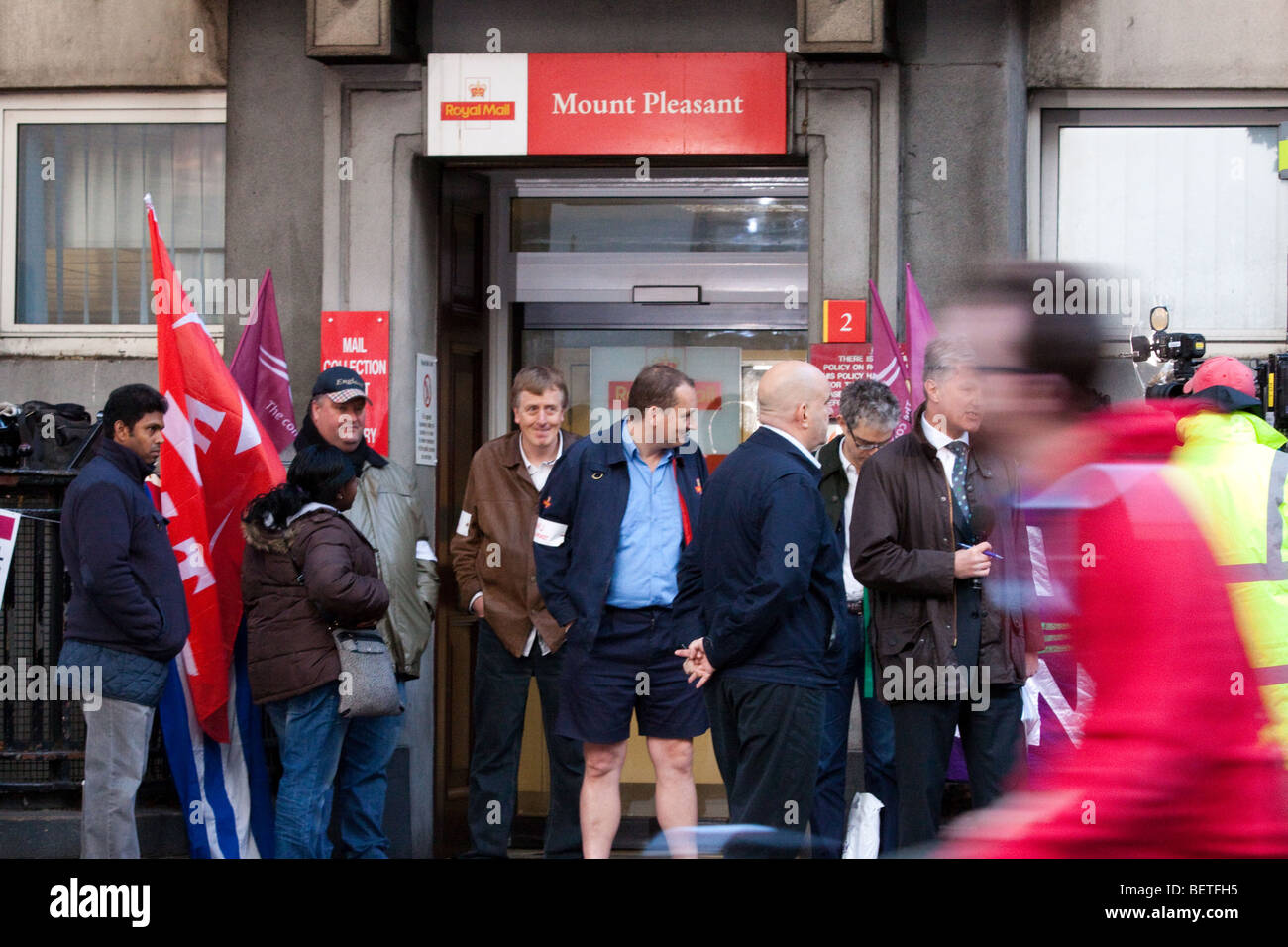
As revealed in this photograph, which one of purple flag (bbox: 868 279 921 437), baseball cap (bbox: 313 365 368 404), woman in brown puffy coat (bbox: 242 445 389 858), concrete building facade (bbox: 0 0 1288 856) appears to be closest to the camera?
woman in brown puffy coat (bbox: 242 445 389 858)

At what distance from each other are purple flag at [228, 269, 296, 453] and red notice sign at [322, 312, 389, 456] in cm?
53

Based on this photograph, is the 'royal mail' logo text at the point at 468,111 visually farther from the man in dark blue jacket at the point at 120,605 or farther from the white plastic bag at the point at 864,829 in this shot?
the white plastic bag at the point at 864,829

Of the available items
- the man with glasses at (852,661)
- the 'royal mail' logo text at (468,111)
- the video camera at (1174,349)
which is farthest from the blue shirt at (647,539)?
the video camera at (1174,349)

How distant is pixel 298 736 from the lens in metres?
6.26

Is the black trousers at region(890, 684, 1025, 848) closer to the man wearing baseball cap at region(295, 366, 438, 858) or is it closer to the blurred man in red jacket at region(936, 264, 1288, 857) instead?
the man wearing baseball cap at region(295, 366, 438, 858)

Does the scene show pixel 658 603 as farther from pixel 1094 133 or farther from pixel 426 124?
pixel 1094 133

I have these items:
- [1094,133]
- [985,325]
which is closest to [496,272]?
[1094,133]

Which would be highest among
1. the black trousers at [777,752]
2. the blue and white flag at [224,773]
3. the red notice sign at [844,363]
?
the red notice sign at [844,363]

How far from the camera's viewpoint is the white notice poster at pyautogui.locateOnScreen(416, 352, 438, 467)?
316 inches

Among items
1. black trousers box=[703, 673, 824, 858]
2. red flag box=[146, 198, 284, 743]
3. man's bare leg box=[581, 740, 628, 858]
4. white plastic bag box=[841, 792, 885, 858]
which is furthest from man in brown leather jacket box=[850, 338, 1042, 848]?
red flag box=[146, 198, 284, 743]

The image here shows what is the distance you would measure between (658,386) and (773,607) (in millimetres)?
1248

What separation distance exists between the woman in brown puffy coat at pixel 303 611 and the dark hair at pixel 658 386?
1264 mm

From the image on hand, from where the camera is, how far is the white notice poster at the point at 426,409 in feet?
26.3

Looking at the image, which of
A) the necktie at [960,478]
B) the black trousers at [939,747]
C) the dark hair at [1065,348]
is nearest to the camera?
the dark hair at [1065,348]
